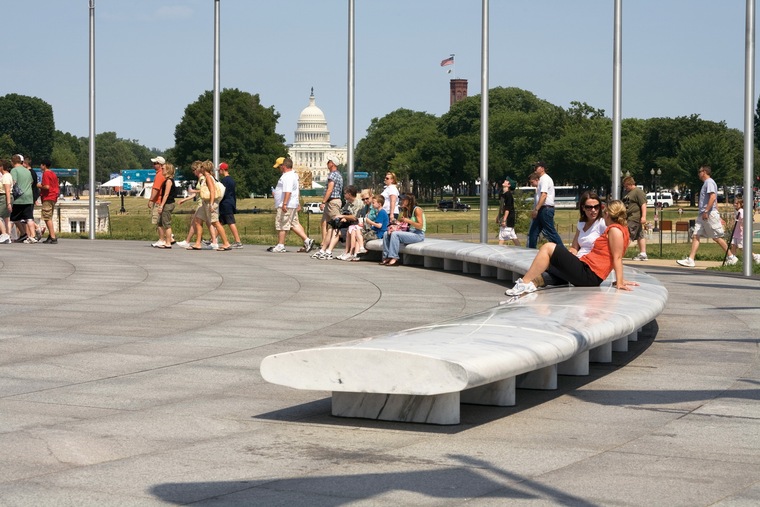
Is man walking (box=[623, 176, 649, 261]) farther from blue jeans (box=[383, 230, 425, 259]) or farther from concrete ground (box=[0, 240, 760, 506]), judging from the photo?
concrete ground (box=[0, 240, 760, 506])

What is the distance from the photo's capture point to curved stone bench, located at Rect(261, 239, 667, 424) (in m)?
6.90

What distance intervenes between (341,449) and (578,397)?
7.58ft

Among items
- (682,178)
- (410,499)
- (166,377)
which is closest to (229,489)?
(410,499)

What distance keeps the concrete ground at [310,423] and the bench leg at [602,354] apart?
0.18 meters

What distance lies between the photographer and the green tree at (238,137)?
93438 mm

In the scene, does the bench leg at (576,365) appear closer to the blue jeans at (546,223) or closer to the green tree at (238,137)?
the blue jeans at (546,223)

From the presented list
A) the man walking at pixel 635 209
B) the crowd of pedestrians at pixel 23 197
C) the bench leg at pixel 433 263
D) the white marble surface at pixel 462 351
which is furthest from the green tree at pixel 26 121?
the white marble surface at pixel 462 351

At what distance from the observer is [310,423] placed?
7230mm

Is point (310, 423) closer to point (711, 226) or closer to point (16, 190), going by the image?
point (711, 226)

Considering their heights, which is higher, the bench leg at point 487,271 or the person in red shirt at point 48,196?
the person in red shirt at point 48,196

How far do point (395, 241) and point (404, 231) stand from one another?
445 millimetres

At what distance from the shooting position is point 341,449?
6.51 metres

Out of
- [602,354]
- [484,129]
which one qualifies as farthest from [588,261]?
[484,129]

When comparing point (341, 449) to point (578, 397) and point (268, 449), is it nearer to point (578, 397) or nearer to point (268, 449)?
point (268, 449)
